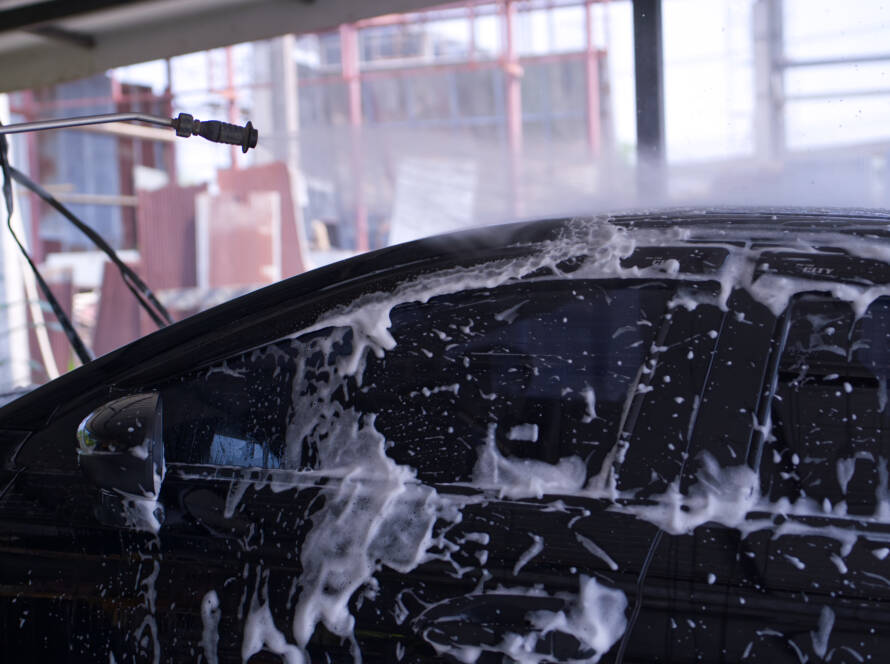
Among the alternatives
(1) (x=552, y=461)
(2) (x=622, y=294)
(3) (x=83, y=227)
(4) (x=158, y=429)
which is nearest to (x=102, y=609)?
(4) (x=158, y=429)

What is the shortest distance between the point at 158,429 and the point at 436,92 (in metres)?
11.2

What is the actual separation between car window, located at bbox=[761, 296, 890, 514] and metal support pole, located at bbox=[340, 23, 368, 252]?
9.46 m

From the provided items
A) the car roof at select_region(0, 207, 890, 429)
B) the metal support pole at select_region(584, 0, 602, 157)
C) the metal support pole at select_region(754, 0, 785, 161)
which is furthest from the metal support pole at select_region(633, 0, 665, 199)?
the metal support pole at select_region(584, 0, 602, 157)

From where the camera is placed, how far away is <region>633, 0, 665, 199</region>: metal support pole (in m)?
3.75

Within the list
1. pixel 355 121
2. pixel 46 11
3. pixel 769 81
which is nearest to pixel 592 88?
pixel 355 121

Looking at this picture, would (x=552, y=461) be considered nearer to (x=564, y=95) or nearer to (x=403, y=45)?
(x=564, y=95)

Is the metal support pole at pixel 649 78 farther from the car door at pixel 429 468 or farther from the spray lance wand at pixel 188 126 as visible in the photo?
the car door at pixel 429 468

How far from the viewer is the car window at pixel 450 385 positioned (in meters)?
1.50

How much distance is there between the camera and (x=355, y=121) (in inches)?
460

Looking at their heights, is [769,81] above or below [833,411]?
above

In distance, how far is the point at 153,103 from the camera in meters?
12.2

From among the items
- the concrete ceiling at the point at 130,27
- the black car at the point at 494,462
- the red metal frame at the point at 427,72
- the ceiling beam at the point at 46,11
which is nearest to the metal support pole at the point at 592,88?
the red metal frame at the point at 427,72

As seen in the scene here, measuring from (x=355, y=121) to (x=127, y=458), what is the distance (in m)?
10.6

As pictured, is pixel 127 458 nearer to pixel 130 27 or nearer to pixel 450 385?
pixel 450 385
